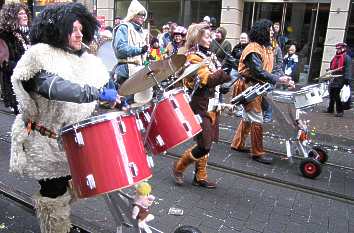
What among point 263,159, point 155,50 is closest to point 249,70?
point 263,159

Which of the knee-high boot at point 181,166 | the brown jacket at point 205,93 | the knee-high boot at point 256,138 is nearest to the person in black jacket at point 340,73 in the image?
the knee-high boot at point 256,138

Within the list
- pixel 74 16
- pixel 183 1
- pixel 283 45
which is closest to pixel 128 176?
pixel 74 16

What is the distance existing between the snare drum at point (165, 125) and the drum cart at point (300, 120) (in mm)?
2549

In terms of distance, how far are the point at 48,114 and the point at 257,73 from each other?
3.42m

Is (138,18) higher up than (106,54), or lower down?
higher up

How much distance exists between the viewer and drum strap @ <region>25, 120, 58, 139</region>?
268 cm

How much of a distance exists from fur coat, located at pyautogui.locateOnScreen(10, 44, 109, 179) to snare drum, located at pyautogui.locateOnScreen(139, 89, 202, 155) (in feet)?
1.38

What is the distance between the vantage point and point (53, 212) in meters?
2.85

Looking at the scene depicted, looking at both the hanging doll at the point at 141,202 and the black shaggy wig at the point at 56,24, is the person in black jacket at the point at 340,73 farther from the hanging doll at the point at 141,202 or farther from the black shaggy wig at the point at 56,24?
the black shaggy wig at the point at 56,24

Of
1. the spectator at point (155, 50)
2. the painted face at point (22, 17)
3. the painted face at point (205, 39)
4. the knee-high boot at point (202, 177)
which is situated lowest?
the knee-high boot at point (202, 177)

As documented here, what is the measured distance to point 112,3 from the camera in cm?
1788

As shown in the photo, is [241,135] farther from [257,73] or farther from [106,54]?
[106,54]

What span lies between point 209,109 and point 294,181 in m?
1.53

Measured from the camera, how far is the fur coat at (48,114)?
262 centimetres
